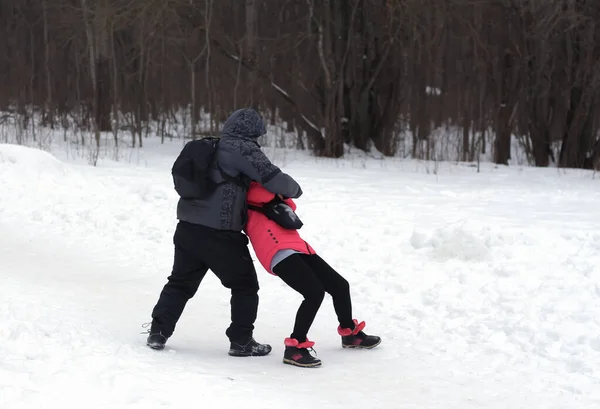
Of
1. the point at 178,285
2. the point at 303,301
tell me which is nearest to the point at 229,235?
the point at 178,285

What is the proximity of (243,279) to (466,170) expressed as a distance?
1102cm

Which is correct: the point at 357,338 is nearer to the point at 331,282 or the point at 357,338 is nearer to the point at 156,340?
the point at 331,282

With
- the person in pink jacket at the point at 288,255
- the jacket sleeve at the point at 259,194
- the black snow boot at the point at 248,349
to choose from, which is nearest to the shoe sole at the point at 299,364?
the person in pink jacket at the point at 288,255

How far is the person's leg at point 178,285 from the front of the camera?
5039mm

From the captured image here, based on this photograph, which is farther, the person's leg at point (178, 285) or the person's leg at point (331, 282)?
the person's leg at point (331, 282)

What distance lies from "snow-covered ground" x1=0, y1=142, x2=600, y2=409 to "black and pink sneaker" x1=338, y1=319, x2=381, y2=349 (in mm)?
81

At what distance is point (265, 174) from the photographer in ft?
15.7

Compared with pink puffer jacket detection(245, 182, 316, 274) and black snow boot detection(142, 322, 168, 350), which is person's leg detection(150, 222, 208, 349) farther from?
pink puffer jacket detection(245, 182, 316, 274)

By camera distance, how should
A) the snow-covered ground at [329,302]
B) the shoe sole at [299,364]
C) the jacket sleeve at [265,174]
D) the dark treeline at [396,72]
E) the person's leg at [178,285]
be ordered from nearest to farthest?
the snow-covered ground at [329,302] < the jacket sleeve at [265,174] < the shoe sole at [299,364] < the person's leg at [178,285] < the dark treeline at [396,72]

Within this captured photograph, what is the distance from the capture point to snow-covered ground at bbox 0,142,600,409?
4.33 metres

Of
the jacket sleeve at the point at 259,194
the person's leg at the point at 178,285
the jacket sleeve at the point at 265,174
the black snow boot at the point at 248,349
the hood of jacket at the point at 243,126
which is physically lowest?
the black snow boot at the point at 248,349

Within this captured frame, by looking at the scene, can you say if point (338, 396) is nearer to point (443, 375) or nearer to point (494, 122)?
point (443, 375)

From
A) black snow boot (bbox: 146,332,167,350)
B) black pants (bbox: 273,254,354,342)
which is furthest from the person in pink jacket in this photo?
black snow boot (bbox: 146,332,167,350)

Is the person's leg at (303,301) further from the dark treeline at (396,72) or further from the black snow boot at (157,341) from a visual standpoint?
the dark treeline at (396,72)
